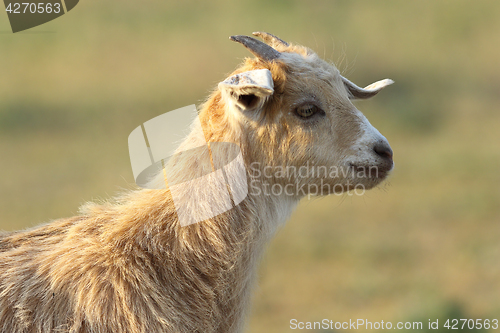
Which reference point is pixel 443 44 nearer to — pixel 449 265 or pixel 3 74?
pixel 449 265

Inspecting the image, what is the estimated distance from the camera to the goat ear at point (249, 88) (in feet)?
13.2

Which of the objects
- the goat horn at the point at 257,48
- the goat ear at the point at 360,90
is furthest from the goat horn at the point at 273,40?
the goat ear at the point at 360,90

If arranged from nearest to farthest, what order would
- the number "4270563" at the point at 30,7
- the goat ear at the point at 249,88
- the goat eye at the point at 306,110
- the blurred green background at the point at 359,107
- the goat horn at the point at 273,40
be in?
the goat ear at the point at 249,88
the goat eye at the point at 306,110
the goat horn at the point at 273,40
the blurred green background at the point at 359,107
the number "4270563" at the point at 30,7

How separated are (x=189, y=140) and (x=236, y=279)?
1346 millimetres

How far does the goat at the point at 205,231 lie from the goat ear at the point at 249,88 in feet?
0.04

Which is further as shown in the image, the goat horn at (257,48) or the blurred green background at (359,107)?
the blurred green background at (359,107)

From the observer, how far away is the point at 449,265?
13.6m

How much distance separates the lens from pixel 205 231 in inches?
168

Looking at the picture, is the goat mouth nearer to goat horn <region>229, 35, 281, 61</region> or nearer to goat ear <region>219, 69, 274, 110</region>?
goat ear <region>219, 69, 274, 110</region>

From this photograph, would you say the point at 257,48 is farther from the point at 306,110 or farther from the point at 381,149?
the point at 381,149

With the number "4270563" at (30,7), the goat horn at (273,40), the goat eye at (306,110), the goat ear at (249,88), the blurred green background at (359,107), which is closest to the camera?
the goat ear at (249,88)

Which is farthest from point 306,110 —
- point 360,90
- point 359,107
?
point 359,107

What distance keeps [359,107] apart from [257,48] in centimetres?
976

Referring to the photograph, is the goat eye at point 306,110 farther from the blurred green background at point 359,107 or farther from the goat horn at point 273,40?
the blurred green background at point 359,107
